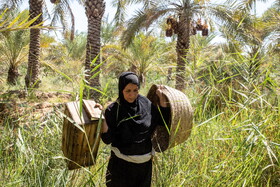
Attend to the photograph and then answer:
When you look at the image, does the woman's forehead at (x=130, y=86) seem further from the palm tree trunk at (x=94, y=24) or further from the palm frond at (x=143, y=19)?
the palm frond at (x=143, y=19)

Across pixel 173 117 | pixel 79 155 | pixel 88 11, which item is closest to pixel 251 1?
pixel 88 11

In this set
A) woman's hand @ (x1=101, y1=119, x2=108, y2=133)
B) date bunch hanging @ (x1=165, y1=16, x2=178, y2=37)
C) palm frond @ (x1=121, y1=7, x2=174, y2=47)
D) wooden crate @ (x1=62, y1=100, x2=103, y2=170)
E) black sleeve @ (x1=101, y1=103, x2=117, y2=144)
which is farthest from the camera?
date bunch hanging @ (x1=165, y1=16, x2=178, y2=37)

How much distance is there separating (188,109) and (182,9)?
6973mm

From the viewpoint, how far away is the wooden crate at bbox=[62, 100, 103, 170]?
1.55 m

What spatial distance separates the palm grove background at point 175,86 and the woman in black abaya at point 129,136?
14 centimetres

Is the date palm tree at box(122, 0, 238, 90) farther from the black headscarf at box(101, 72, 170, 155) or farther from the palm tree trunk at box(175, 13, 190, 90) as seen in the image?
the black headscarf at box(101, 72, 170, 155)

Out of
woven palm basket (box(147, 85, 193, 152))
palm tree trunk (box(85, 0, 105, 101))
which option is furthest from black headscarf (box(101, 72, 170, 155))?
palm tree trunk (box(85, 0, 105, 101))

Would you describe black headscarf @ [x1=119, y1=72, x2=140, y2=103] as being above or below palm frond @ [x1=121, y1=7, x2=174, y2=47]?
below

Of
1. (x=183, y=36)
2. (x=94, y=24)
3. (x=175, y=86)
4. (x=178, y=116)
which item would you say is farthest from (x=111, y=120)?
(x=183, y=36)

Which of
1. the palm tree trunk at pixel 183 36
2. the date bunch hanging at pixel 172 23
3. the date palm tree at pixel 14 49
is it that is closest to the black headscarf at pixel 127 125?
the palm tree trunk at pixel 183 36

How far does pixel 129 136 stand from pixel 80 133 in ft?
1.26

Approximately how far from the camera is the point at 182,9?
26.6 feet

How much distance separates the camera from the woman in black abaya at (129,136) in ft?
5.80

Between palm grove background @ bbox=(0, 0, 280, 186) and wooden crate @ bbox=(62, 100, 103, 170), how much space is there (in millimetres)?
109
